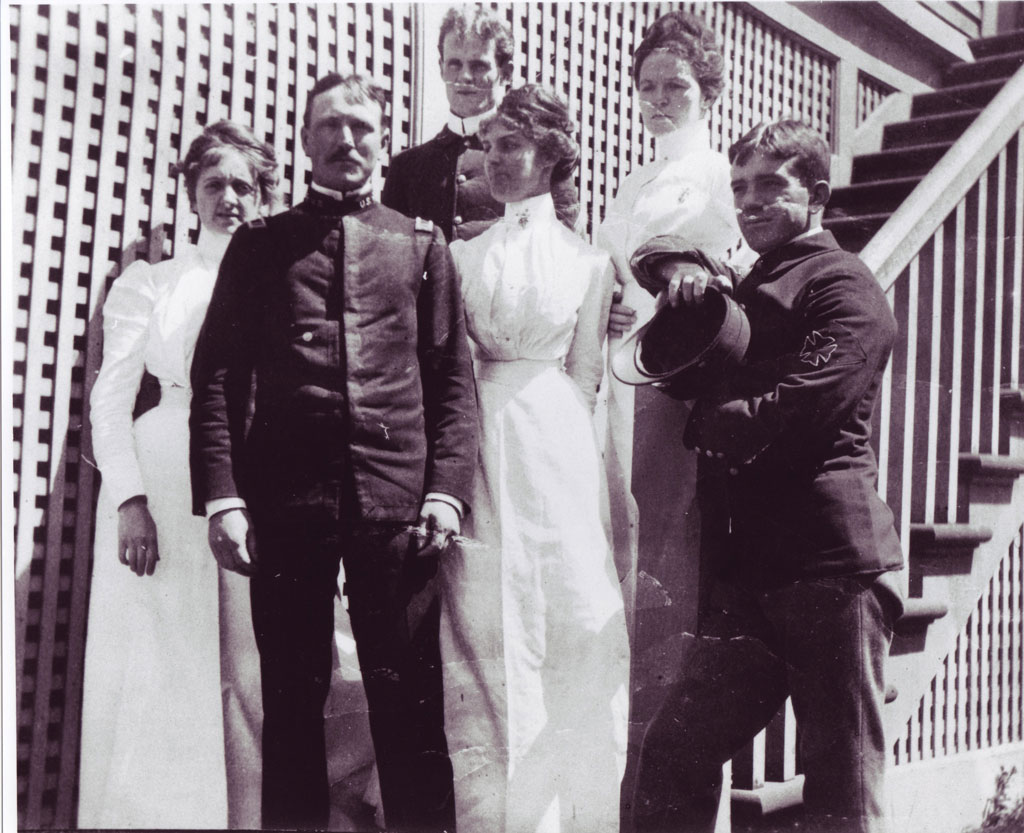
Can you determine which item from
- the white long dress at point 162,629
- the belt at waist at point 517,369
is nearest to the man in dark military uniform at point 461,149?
the belt at waist at point 517,369

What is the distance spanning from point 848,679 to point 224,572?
154 centimetres

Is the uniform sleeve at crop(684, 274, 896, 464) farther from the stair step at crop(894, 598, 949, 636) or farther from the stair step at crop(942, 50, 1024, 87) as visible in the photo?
the stair step at crop(942, 50, 1024, 87)

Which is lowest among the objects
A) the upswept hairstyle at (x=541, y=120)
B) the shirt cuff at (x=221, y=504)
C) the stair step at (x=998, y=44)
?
the shirt cuff at (x=221, y=504)

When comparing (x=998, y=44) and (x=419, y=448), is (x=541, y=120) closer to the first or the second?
(x=419, y=448)

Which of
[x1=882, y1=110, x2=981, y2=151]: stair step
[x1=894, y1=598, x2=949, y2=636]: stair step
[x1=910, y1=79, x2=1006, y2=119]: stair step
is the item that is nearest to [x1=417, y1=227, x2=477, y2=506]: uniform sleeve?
[x1=894, y1=598, x2=949, y2=636]: stair step

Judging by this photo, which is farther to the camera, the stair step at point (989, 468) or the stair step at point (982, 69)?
the stair step at point (982, 69)

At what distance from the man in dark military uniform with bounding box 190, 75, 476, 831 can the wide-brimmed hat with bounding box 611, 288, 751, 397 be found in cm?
42

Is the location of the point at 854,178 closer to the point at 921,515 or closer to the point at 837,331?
the point at 921,515

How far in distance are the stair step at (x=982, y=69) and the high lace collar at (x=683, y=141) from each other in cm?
173

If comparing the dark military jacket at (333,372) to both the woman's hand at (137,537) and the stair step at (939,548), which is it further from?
the stair step at (939,548)

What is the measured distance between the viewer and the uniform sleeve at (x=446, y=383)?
107 inches

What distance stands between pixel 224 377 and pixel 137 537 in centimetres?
48

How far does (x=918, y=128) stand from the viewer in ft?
13.4

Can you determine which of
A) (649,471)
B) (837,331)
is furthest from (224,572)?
(837,331)
